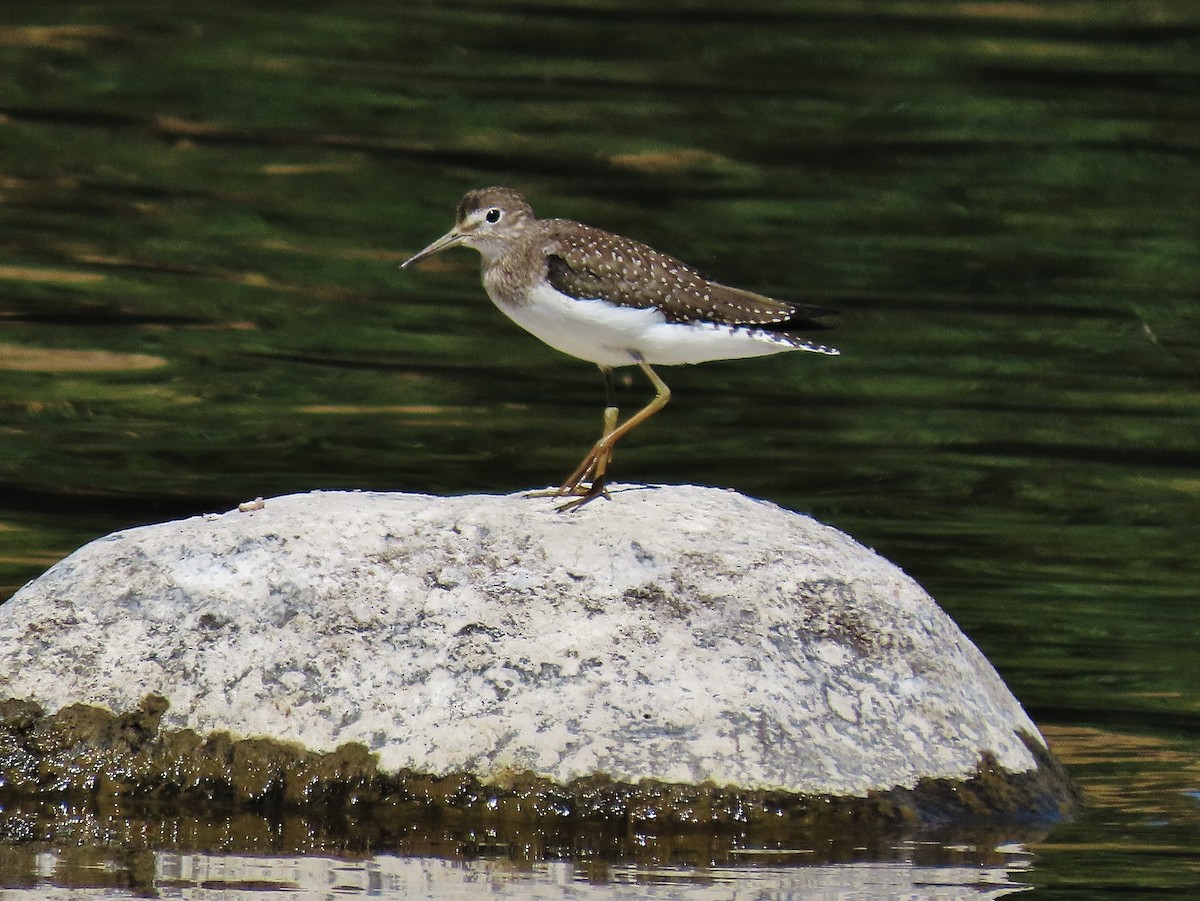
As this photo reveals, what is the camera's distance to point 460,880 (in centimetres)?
672

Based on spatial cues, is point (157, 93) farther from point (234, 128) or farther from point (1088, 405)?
point (1088, 405)

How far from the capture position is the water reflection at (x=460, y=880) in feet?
21.6

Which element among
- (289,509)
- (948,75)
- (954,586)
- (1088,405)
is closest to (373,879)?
(289,509)

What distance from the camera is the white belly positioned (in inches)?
332

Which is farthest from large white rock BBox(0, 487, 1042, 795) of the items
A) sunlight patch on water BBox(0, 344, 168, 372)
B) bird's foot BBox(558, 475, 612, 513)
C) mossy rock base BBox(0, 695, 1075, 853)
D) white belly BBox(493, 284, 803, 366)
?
sunlight patch on water BBox(0, 344, 168, 372)

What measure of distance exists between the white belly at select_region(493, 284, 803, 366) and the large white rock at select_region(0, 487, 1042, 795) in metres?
0.91

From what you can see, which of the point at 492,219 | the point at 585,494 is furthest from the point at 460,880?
the point at 492,219

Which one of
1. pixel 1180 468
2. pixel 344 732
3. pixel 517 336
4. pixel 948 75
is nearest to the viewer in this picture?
pixel 344 732

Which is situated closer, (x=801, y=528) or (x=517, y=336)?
(x=801, y=528)

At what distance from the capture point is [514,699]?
283 inches

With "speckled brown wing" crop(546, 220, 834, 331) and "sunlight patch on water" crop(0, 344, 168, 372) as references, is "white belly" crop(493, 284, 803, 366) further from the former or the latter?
"sunlight patch on water" crop(0, 344, 168, 372)

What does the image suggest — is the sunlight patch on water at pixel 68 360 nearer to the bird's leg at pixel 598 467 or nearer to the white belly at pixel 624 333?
the white belly at pixel 624 333

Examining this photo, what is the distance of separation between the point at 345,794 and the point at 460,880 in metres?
0.59

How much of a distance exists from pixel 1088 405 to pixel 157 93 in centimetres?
1048
